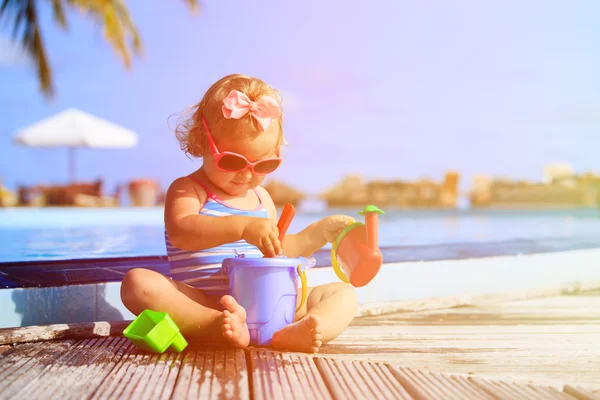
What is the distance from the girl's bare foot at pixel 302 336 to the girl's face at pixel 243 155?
1.55 feet

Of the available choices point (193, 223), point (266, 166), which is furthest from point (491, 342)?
point (193, 223)

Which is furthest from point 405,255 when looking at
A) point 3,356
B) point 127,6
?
point 127,6

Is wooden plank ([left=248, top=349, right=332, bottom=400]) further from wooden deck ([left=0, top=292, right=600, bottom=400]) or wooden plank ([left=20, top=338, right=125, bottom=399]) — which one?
wooden plank ([left=20, top=338, right=125, bottom=399])

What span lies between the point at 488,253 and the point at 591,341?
1458 millimetres

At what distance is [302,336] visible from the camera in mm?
1666

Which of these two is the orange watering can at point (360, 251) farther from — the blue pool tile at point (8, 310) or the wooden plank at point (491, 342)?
the blue pool tile at point (8, 310)

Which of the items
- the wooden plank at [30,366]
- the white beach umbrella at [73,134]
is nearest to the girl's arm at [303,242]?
the wooden plank at [30,366]

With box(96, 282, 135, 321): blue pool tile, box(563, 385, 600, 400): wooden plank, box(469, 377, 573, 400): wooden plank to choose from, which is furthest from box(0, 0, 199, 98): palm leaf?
box(563, 385, 600, 400): wooden plank

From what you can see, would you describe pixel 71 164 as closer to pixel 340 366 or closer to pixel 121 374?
pixel 121 374

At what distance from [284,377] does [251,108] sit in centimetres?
78

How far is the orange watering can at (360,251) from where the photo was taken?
1.73 m

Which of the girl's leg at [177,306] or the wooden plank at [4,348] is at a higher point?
the girl's leg at [177,306]

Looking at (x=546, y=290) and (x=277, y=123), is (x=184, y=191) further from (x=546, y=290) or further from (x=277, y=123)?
(x=546, y=290)

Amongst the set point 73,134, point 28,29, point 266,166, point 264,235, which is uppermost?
point 28,29
